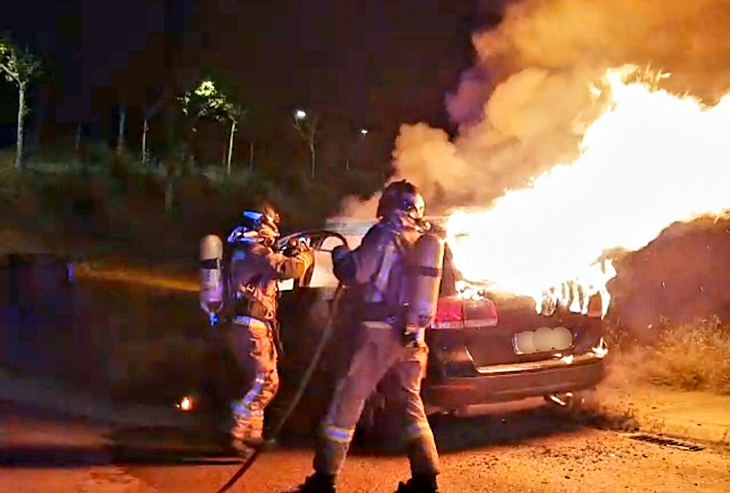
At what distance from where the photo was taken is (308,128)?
3753 cm

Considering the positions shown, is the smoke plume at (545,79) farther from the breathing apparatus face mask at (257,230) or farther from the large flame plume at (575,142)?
the breathing apparatus face mask at (257,230)

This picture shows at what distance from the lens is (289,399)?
7.81 meters

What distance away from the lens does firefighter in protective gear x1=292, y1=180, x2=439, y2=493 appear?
587 cm

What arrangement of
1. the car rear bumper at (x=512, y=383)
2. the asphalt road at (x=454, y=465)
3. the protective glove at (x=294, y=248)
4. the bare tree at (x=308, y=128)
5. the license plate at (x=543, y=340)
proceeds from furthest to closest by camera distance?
the bare tree at (x=308, y=128) → the protective glove at (x=294, y=248) → the license plate at (x=543, y=340) → the car rear bumper at (x=512, y=383) → the asphalt road at (x=454, y=465)

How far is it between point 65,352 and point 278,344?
5.87 metres

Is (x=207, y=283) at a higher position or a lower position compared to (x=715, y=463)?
higher

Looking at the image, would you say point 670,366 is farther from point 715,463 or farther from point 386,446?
point 386,446

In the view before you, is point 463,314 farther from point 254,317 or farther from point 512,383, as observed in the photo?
point 254,317

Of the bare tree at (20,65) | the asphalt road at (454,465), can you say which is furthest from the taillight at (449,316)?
the bare tree at (20,65)

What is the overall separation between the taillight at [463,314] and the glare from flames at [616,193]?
70 cm

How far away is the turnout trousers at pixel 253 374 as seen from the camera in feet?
23.6

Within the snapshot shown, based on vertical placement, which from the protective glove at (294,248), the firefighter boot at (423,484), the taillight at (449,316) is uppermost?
the protective glove at (294,248)

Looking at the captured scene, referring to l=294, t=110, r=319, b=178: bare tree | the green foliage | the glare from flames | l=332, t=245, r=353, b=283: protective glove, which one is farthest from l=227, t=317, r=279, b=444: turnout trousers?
l=294, t=110, r=319, b=178: bare tree

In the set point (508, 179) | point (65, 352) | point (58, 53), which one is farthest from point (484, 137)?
point (58, 53)
